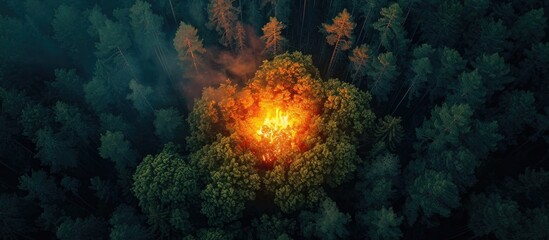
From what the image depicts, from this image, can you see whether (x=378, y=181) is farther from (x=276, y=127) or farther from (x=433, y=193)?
(x=276, y=127)

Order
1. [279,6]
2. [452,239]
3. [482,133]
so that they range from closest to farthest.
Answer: [482,133]
[452,239]
[279,6]

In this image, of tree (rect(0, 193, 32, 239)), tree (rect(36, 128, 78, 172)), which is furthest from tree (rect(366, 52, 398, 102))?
tree (rect(0, 193, 32, 239))

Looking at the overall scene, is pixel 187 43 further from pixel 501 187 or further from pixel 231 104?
pixel 501 187

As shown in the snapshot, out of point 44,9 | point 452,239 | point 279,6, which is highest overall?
point 44,9

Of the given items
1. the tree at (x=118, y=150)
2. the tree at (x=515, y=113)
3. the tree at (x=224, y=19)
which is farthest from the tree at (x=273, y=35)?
the tree at (x=515, y=113)

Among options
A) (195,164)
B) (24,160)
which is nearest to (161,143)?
(195,164)

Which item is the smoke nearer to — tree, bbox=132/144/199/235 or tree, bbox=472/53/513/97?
tree, bbox=132/144/199/235
